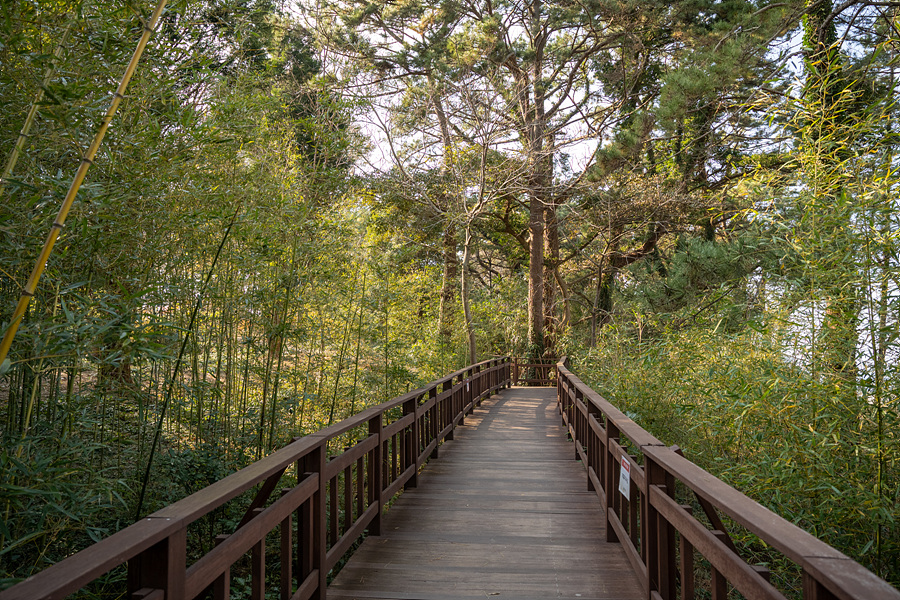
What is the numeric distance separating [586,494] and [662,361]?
1917 mm

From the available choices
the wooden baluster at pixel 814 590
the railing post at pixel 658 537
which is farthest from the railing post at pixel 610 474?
the wooden baluster at pixel 814 590

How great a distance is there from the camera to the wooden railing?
50.5ft

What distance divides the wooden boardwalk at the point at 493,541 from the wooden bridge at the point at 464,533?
0.01 meters

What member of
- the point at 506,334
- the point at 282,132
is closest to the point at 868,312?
the point at 282,132

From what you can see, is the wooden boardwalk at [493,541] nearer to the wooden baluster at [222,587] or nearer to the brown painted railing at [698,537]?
the brown painted railing at [698,537]

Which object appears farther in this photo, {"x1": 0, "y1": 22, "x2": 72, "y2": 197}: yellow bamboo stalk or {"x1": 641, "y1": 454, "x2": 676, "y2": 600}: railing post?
{"x1": 641, "y1": 454, "x2": 676, "y2": 600}: railing post

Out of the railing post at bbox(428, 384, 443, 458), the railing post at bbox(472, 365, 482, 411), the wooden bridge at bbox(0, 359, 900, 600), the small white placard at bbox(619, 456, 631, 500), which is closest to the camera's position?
the wooden bridge at bbox(0, 359, 900, 600)

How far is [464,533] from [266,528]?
1810 millimetres

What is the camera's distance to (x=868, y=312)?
2.67 meters

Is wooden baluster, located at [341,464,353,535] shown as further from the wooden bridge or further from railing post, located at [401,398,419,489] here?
railing post, located at [401,398,419,489]

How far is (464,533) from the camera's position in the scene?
3.41 metres

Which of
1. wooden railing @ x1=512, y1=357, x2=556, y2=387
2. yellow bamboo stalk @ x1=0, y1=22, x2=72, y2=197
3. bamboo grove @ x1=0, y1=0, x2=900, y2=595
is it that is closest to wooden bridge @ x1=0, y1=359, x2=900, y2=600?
bamboo grove @ x1=0, y1=0, x2=900, y2=595

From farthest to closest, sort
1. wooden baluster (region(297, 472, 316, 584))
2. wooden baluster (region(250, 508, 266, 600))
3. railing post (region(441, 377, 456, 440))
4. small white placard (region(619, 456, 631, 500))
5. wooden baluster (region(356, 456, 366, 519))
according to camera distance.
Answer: railing post (region(441, 377, 456, 440)) → wooden baluster (region(356, 456, 366, 519)) → small white placard (region(619, 456, 631, 500)) → wooden baluster (region(297, 472, 316, 584)) → wooden baluster (region(250, 508, 266, 600))

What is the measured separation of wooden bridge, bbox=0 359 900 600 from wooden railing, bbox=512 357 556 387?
9.63 meters
